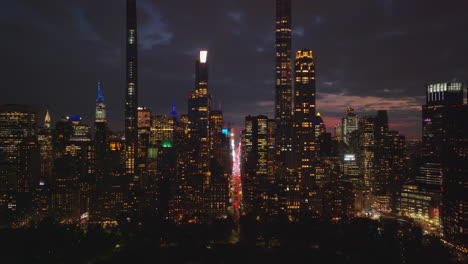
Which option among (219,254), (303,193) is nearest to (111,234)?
(219,254)

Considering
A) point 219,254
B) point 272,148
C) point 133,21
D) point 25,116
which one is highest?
point 133,21

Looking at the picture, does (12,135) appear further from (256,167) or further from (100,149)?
(256,167)

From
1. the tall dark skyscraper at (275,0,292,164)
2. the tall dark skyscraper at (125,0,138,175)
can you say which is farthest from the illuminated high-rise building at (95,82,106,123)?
the tall dark skyscraper at (275,0,292,164)

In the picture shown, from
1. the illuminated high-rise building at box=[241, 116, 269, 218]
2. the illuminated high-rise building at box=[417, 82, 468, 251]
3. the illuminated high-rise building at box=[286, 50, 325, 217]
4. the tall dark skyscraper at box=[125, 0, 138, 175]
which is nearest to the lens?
the illuminated high-rise building at box=[417, 82, 468, 251]

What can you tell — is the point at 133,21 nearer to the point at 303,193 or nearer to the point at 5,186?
the point at 5,186

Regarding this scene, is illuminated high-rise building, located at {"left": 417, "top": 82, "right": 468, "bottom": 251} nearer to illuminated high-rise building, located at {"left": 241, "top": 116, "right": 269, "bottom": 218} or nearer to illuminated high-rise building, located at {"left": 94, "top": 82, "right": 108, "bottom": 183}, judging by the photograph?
illuminated high-rise building, located at {"left": 241, "top": 116, "right": 269, "bottom": 218}

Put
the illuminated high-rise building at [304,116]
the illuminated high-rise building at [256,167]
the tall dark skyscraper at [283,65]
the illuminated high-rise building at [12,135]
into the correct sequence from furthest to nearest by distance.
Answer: the tall dark skyscraper at [283,65]
the illuminated high-rise building at [304,116]
the illuminated high-rise building at [12,135]
the illuminated high-rise building at [256,167]

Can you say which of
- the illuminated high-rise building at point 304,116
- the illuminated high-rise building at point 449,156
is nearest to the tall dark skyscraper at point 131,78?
the illuminated high-rise building at point 304,116

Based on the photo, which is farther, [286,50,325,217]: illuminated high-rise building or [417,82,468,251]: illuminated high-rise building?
[286,50,325,217]: illuminated high-rise building

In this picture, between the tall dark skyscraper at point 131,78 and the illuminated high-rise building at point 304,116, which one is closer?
the illuminated high-rise building at point 304,116

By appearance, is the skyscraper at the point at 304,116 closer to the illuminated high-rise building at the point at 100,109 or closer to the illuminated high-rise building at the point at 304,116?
the illuminated high-rise building at the point at 304,116

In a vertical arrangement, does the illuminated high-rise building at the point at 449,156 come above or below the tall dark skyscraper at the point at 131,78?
below
